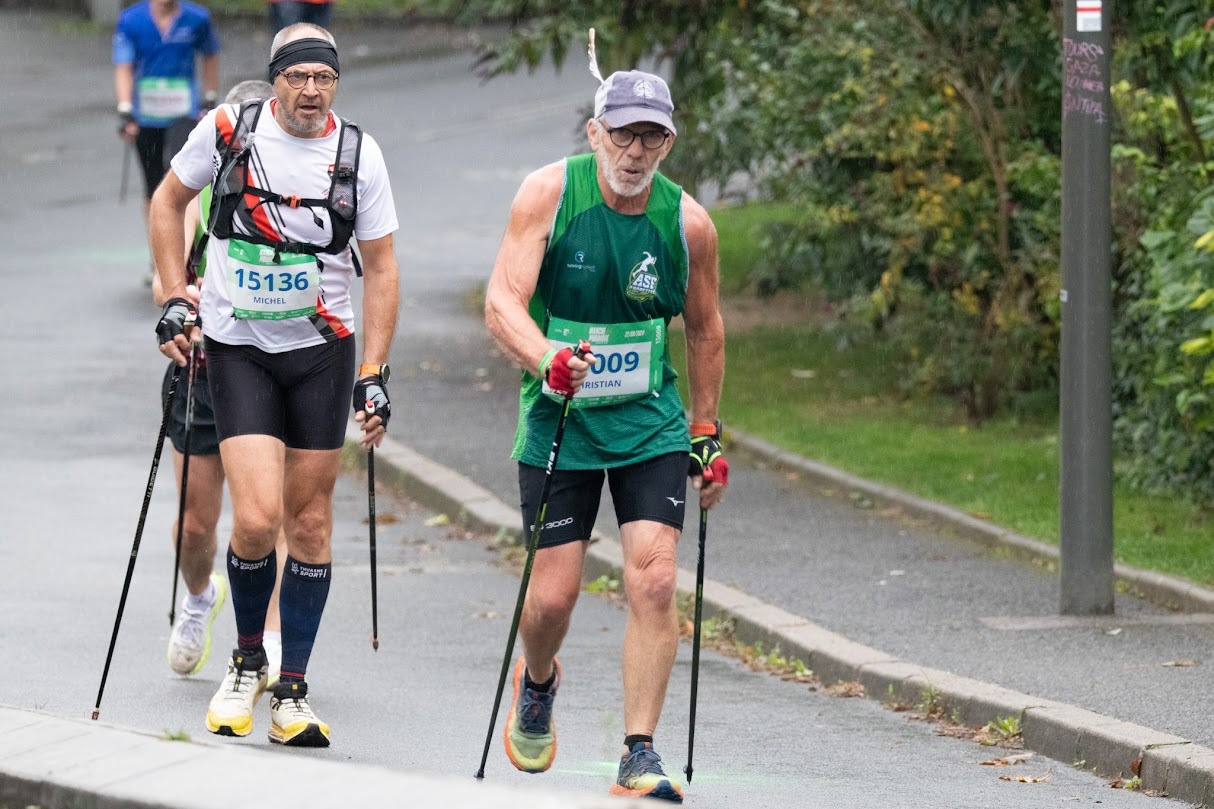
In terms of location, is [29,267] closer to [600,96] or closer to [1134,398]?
[1134,398]

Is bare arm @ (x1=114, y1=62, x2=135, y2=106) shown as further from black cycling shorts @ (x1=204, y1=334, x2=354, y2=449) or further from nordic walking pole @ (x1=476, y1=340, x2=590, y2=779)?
nordic walking pole @ (x1=476, y1=340, x2=590, y2=779)

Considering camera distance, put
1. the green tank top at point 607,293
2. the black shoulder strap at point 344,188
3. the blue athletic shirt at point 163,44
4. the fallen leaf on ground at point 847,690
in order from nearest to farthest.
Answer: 1. the green tank top at point 607,293
2. the black shoulder strap at point 344,188
3. the fallen leaf on ground at point 847,690
4. the blue athletic shirt at point 163,44

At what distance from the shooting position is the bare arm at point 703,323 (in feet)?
20.6

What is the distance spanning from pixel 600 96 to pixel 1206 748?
272cm

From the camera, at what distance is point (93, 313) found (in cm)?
1691

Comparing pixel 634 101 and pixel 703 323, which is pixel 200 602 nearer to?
pixel 703 323

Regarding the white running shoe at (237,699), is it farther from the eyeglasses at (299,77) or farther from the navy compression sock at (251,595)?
the eyeglasses at (299,77)

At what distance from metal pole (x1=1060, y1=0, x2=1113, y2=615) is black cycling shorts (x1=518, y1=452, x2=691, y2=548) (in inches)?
130

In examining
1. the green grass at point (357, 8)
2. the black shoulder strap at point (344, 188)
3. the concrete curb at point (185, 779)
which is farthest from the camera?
the green grass at point (357, 8)

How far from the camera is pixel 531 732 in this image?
6371mm

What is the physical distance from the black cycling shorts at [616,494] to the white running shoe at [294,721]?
0.93m

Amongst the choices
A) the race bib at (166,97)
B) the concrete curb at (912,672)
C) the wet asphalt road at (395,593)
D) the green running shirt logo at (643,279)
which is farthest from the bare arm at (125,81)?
the green running shirt logo at (643,279)

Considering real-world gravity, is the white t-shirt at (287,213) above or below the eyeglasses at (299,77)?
below

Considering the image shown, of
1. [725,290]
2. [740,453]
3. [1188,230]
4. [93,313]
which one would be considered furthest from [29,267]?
[1188,230]
